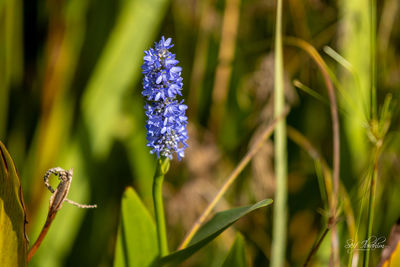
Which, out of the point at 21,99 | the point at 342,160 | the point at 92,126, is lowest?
the point at 342,160

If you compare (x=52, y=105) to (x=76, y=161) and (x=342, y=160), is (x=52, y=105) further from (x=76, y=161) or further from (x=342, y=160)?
(x=342, y=160)

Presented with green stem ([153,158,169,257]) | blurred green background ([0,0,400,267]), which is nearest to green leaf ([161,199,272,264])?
green stem ([153,158,169,257])

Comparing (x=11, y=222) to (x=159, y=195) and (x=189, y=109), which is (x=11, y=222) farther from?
(x=189, y=109)

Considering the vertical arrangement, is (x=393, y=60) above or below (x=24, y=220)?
above

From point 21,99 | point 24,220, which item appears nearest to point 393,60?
point 21,99

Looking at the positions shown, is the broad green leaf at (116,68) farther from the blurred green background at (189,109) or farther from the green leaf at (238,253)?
the green leaf at (238,253)

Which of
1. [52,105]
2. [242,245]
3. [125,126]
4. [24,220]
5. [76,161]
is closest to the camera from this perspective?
[24,220]

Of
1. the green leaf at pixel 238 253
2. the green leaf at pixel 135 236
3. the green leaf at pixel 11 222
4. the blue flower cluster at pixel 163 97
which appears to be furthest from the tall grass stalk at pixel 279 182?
the green leaf at pixel 11 222

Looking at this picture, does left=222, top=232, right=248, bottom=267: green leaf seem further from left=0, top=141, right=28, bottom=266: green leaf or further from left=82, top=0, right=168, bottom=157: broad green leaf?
left=82, top=0, right=168, bottom=157: broad green leaf

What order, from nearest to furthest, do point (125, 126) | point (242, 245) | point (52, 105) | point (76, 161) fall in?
point (242, 245)
point (76, 161)
point (52, 105)
point (125, 126)
